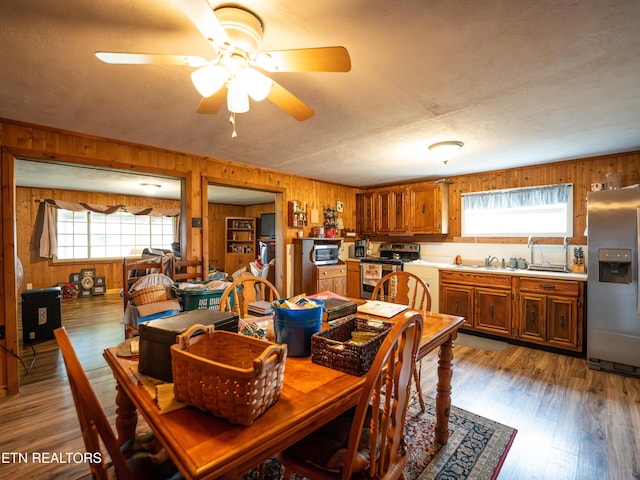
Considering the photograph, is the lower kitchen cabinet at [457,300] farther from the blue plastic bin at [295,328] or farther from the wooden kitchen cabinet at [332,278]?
the blue plastic bin at [295,328]

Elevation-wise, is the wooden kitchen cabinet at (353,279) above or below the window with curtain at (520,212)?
below

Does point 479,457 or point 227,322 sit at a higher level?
point 227,322

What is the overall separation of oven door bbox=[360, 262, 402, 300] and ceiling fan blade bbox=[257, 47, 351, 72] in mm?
3740

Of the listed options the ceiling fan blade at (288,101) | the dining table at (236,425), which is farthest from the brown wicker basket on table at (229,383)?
the ceiling fan blade at (288,101)

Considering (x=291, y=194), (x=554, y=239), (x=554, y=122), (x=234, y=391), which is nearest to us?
(x=234, y=391)

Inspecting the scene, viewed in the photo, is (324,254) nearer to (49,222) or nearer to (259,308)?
(259,308)

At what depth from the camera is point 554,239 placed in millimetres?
3770

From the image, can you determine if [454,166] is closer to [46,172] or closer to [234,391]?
[234,391]

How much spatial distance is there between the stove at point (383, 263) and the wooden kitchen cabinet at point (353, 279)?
0.10 m

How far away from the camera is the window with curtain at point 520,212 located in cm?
372

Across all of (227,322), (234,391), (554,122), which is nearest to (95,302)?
(227,322)

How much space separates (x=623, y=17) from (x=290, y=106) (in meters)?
1.56

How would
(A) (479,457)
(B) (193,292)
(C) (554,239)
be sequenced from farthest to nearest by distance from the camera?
1. (C) (554,239)
2. (B) (193,292)
3. (A) (479,457)

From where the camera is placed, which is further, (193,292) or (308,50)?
(193,292)
